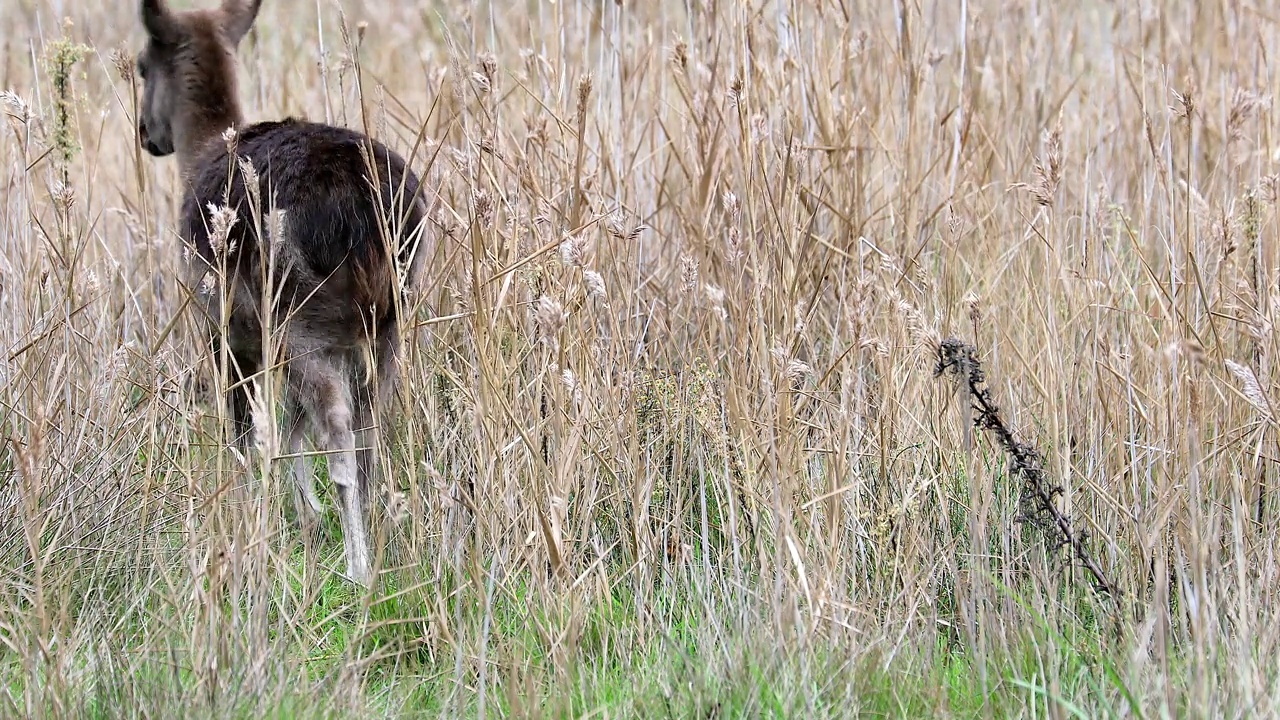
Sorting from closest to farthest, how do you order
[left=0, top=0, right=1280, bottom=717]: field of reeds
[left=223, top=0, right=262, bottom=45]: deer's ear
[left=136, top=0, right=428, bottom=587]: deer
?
[left=0, top=0, right=1280, bottom=717]: field of reeds → [left=136, top=0, right=428, bottom=587]: deer → [left=223, top=0, right=262, bottom=45]: deer's ear

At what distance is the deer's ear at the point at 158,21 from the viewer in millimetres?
3764

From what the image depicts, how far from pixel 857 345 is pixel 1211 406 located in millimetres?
858

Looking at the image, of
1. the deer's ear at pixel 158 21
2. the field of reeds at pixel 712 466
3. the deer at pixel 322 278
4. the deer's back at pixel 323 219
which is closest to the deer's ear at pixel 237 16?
the deer's ear at pixel 158 21

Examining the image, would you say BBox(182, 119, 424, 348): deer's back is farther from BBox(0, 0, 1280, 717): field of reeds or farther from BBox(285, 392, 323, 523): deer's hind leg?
BBox(285, 392, 323, 523): deer's hind leg

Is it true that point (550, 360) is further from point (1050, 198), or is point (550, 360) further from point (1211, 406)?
point (1211, 406)

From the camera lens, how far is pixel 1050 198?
245 cm

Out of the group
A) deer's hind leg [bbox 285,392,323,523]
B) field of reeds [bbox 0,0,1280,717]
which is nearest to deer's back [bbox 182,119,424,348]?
field of reeds [bbox 0,0,1280,717]

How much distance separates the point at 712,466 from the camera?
9.74ft

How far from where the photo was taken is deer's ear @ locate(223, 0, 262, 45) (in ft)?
13.0

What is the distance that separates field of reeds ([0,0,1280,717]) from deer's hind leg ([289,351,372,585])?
15cm

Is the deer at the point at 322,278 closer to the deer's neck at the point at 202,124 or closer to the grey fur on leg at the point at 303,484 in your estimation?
the grey fur on leg at the point at 303,484

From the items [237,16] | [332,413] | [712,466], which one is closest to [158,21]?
[237,16]

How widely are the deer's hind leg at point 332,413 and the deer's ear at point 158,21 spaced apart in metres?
1.27

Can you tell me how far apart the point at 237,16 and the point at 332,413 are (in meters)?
1.50
